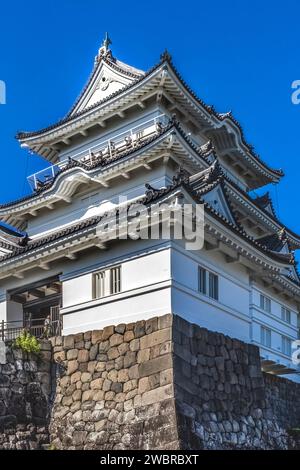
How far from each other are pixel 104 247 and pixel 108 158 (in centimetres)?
618

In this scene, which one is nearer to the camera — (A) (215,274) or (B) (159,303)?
(B) (159,303)

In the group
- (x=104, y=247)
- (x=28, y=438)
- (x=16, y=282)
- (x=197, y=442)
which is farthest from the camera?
(x=16, y=282)

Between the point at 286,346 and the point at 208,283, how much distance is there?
743 cm

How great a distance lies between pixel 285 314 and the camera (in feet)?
91.9

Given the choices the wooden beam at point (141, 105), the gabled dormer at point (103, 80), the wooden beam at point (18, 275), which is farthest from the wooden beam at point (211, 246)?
the gabled dormer at point (103, 80)

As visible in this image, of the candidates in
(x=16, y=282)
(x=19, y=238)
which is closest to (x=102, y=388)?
(x=16, y=282)

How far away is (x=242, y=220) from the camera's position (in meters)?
30.1

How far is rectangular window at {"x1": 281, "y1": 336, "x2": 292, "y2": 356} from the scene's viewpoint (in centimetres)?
2694

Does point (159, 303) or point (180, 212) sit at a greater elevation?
point (180, 212)

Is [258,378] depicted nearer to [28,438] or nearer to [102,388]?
[102,388]

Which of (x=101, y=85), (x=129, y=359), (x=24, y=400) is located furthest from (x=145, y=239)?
(x=101, y=85)

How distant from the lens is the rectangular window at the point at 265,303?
83.1 feet

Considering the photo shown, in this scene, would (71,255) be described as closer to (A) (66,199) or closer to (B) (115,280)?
(B) (115,280)

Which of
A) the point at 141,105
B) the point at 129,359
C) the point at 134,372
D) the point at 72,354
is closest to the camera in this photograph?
the point at 134,372
